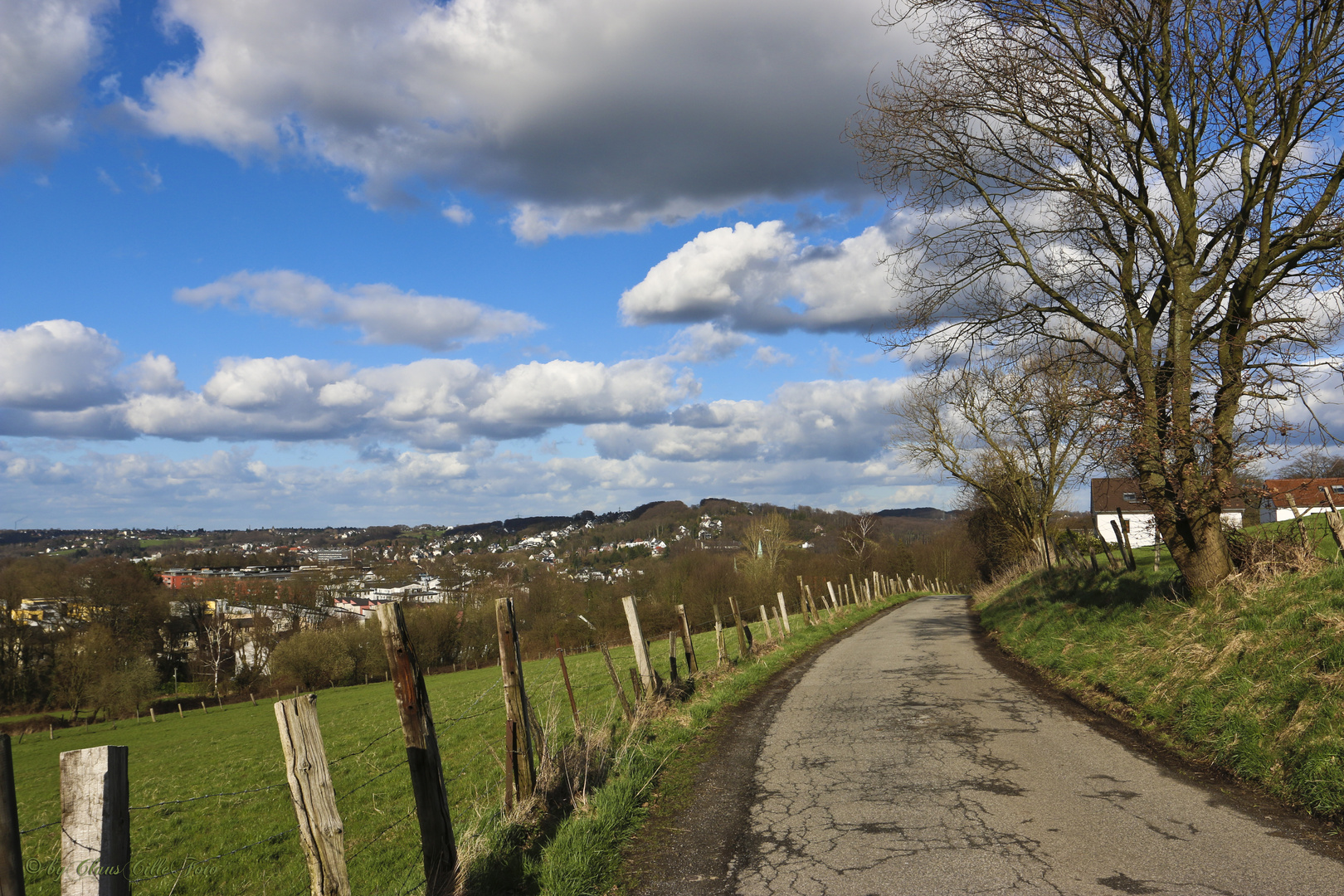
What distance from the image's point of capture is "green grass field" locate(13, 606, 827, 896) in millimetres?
9516

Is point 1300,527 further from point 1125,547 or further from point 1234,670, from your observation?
point 1125,547

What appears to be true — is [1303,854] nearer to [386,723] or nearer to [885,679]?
[885,679]

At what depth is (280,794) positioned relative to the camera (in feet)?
58.4

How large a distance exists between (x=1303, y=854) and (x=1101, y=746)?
290 cm

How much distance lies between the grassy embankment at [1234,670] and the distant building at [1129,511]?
110 centimetres

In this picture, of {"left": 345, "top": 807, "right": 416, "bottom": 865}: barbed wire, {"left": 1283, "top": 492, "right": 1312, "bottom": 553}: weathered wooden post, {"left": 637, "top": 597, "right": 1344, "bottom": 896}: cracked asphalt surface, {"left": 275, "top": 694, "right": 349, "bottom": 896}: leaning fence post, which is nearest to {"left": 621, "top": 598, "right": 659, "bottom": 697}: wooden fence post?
{"left": 637, "top": 597, "right": 1344, "bottom": 896}: cracked asphalt surface

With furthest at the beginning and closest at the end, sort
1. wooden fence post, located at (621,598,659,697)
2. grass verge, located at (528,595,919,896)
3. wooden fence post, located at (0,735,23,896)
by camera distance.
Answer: wooden fence post, located at (621,598,659,697) < grass verge, located at (528,595,919,896) < wooden fence post, located at (0,735,23,896)

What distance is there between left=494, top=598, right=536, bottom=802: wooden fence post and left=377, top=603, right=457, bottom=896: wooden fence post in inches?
57.4

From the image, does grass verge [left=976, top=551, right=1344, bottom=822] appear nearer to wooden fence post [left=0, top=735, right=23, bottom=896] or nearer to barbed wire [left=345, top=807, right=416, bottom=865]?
wooden fence post [left=0, top=735, right=23, bottom=896]

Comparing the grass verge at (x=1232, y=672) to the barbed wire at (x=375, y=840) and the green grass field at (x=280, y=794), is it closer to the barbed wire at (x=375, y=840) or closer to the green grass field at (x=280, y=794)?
the green grass field at (x=280, y=794)

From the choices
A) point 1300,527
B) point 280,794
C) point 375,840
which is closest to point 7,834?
point 375,840

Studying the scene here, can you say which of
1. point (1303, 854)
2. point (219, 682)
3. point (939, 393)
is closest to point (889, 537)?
point (219, 682)

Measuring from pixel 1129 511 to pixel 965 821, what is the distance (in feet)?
210

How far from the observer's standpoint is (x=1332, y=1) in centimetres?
957
